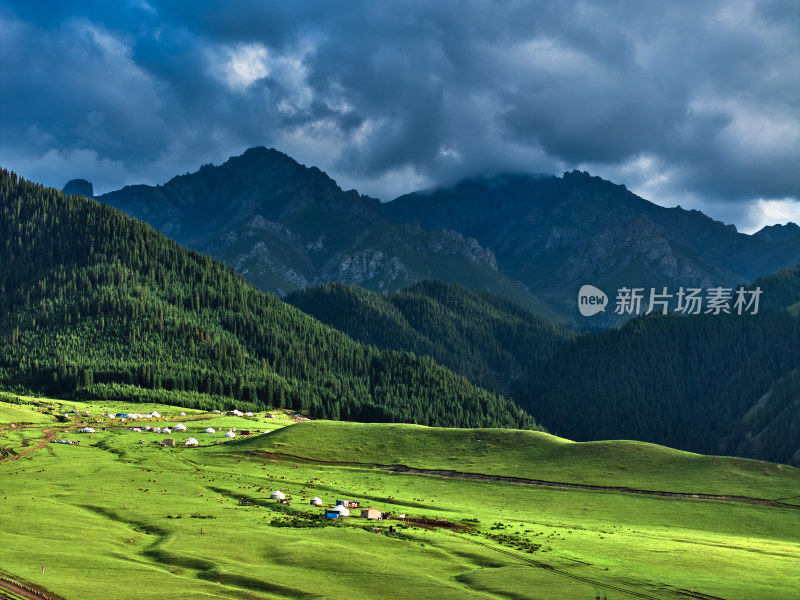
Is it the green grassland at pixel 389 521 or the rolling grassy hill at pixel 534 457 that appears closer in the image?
the green grassland at pixel 389 521

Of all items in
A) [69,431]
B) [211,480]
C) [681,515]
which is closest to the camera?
[681,515]

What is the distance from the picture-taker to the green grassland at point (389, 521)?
75750 mm

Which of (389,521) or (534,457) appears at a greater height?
(534,457)

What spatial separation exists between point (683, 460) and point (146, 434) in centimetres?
13169

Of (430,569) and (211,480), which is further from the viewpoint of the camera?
(211,480)

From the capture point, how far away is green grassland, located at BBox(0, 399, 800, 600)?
75.8 metres

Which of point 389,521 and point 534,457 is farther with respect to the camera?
point 534,457

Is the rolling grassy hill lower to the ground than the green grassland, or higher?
higher

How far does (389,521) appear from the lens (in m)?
108

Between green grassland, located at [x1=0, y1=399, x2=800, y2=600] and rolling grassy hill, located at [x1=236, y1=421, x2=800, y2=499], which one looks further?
rolling grassy hill, located at [x1=236, y1=421, x2=800, y2=499]

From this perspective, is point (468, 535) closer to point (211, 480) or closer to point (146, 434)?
point (211, 480)

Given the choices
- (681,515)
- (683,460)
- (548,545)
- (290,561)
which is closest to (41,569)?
(290,561)

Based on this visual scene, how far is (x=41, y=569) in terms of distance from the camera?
235ft

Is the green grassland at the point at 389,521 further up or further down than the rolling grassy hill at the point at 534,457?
further down
